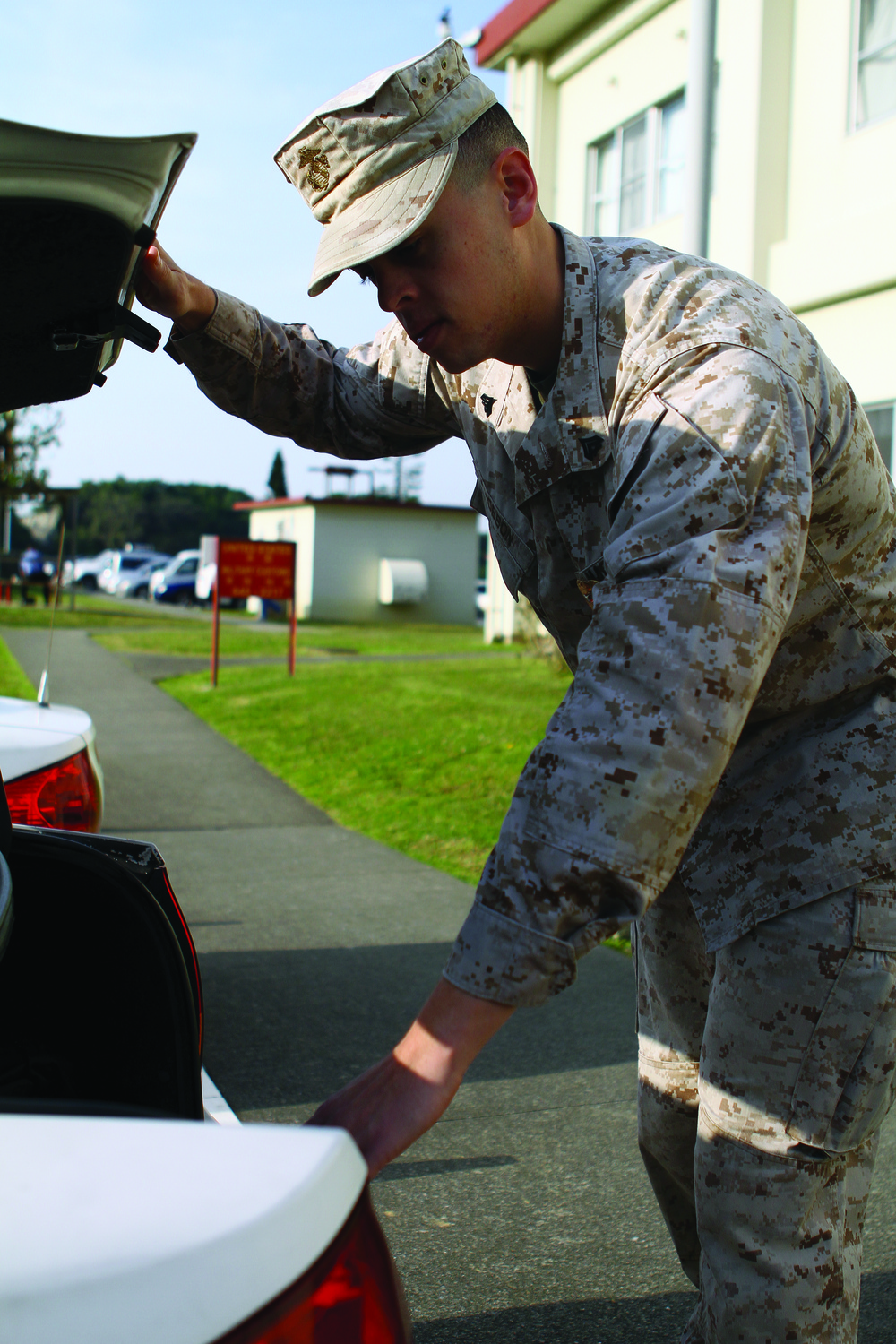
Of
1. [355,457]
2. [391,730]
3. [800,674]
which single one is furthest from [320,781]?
[800,674]

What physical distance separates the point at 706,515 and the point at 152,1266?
2.92 feet

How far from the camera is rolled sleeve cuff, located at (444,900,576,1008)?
3.91ft

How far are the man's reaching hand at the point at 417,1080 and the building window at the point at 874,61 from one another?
10.8 m

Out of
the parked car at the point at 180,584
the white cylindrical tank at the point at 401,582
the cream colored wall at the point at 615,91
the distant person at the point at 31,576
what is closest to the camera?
the cream colored wall at the point at 615,91

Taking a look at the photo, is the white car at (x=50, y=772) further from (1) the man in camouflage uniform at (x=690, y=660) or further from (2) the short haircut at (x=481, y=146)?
(2) the short haircut at (x=481, y=146)

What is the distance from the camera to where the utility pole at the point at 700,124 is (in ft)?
21.2

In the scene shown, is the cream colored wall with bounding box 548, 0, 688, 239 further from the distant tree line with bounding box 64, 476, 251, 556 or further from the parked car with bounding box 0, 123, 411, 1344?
the distant tree line with bounding box 64, 476, 251, 556

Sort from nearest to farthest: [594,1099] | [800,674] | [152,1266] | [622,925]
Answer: [152,1266], [622,925], [800,674], [594,1099]

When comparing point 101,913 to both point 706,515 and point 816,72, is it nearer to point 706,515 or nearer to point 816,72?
point 706,515

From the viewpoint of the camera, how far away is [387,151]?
1.54m

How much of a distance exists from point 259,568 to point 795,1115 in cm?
1483

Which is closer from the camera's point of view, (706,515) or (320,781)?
(706,515)

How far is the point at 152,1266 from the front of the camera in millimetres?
794

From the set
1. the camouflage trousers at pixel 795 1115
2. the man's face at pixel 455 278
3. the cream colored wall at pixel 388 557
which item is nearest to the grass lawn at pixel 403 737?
the camouflage trousers at pixel 795 1115
